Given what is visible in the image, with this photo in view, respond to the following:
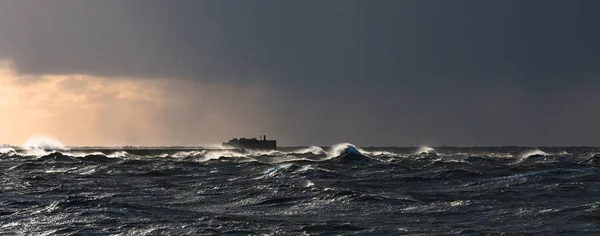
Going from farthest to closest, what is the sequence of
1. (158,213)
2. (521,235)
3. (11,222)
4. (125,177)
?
(125,177) → (158,213) → (11,222) → (521,235)

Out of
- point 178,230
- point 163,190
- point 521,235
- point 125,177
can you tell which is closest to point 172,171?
point 125,177

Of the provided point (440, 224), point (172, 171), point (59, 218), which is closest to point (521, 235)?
point (440, 224)

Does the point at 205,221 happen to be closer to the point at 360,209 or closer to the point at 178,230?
the point at 178,230

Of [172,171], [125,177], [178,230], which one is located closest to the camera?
[178,230]

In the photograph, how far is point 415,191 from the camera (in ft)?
148

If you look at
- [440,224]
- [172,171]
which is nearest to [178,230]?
[440,224]

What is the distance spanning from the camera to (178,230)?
28.6 metres

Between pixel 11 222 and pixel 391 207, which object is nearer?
pixel 11 222

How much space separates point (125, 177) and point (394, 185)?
20757 mm

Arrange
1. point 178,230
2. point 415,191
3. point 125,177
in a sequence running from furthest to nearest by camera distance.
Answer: point 125,177, point 415,191, point 178,230

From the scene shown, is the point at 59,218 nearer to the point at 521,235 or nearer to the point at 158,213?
the point at 158,213

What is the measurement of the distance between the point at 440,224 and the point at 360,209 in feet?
20.4

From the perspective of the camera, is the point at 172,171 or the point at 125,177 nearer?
the point at 125,177

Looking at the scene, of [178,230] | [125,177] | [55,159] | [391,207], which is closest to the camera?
[178,230]
